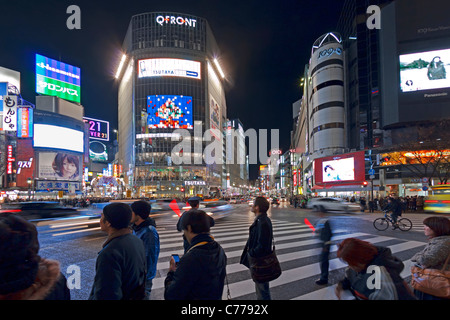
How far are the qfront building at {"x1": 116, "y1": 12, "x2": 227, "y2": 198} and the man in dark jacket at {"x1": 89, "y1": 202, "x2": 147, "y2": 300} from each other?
Result: 246 ft

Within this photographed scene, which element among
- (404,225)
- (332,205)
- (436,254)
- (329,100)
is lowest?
(332,205)

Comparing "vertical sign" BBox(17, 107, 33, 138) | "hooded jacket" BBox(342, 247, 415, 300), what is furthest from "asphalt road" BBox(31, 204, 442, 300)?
"vertical sign" BBox(17, 107, 33, 138)

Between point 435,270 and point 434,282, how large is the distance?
139mm

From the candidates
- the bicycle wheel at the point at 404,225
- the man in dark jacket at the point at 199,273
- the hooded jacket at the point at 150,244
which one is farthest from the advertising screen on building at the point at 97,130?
the man in dark jacket at the point at 199,273

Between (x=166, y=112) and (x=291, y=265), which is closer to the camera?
(x=291, y=265)

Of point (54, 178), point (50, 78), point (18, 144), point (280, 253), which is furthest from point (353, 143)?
point (18, 144)

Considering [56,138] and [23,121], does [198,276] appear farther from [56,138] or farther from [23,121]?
[56,138]

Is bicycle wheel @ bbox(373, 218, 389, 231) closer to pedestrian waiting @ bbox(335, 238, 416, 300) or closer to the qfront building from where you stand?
pedestrian waiting @ bbox(335, 238, 416, 300)

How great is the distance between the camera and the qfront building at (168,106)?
81.4 m

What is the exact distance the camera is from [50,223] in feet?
43.4

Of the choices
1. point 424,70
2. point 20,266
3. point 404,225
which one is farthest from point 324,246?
point 424,70

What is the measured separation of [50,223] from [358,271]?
47.8ft

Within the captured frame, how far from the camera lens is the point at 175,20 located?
8650 cm
